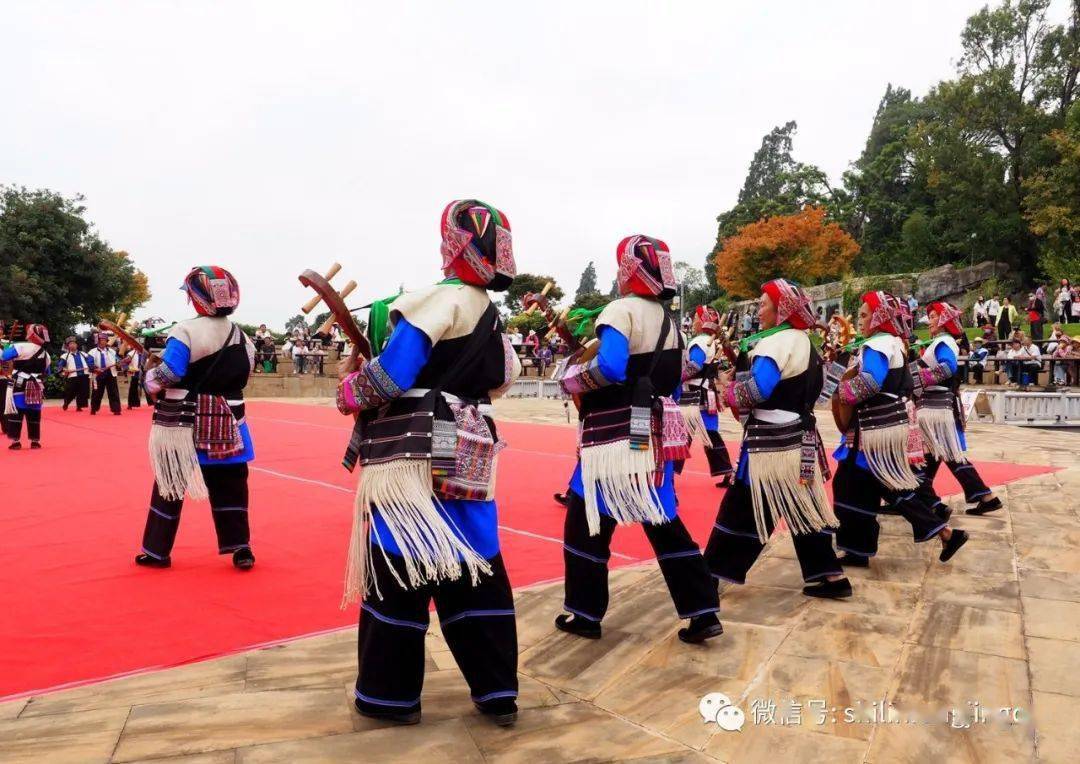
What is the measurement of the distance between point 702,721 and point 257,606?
219cm

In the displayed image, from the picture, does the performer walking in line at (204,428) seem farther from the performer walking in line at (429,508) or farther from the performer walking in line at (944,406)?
the performer walking in line at (944,406)

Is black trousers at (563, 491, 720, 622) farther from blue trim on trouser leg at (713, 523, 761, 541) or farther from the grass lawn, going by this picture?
the grass lawn

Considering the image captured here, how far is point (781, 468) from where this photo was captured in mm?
3730

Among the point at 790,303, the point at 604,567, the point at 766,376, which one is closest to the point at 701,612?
the point at 604,567

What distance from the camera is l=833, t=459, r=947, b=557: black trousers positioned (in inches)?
167

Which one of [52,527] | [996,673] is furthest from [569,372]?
[52,527]

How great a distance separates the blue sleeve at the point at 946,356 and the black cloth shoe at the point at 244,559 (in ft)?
15.5

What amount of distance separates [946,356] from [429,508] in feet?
14.9

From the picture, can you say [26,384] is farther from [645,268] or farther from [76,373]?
Result: [645,268]

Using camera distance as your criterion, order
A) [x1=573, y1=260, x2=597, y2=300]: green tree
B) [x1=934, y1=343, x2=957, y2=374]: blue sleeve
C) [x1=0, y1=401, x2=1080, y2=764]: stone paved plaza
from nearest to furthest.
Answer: [x1=0, y1=401, x2=1080, y2=764]: stone paved plaza, [x1=934, y1=343, x2=957, y2=374]: blue sleeve, [x1=573, y1=260, x2=597, y2=300]: green tree

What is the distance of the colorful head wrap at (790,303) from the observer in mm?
3787

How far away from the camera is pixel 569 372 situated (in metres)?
3.35

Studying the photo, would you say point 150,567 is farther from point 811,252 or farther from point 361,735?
point 811,252

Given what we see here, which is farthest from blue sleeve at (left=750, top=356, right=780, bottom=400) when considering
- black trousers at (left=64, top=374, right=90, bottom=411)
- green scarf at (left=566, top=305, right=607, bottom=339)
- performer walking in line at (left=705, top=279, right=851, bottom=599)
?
black trousers at (left=64, top=374, right=90, bottom=411)
